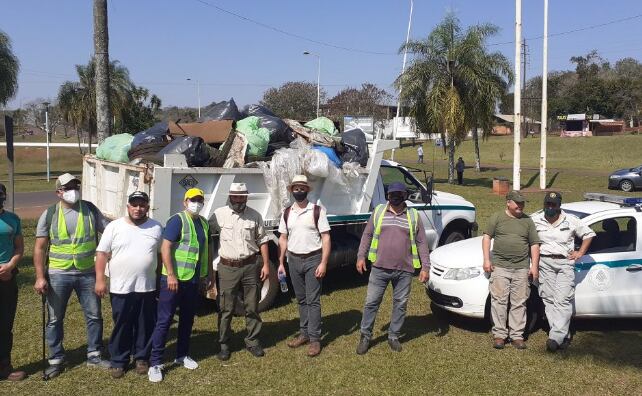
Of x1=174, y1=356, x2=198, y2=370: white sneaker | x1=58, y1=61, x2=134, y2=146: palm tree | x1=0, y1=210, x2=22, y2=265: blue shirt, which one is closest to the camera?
x1=0, y1=210, x2=22, y2=265: blue shirt

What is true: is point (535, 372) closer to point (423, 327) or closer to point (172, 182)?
point (423, 327)

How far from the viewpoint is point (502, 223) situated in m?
5.77

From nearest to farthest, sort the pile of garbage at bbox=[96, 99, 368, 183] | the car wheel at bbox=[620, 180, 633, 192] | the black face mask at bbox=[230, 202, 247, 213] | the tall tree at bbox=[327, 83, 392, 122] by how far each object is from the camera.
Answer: the black face mask at bbox=[230, 202, 247, 213]
the pile of garbage at bbox=[96, 99, 368, 183]
the car wheel at bbox=[620, 180, 633, 192]
the tall tree at bbox=[327, 83, 392, 122]

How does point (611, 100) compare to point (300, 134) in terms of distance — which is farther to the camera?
point (611, 100)

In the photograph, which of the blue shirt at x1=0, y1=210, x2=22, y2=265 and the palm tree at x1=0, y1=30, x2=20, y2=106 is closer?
the blue shirt at x1=0, y1=210, x2=22, y2=265

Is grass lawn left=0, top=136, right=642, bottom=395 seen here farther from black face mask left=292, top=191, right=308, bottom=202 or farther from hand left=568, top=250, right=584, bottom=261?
black face mask left=292, top=191, right=308, bottom=202

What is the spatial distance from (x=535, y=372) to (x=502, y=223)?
1445 millimetres

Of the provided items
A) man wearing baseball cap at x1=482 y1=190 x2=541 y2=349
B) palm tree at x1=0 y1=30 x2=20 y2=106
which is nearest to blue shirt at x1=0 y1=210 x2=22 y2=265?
man wearing baseball cap at x1=482 y1=190 x2=541 y2=349

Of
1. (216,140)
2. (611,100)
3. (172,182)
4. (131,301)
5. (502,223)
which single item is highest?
(611,100)

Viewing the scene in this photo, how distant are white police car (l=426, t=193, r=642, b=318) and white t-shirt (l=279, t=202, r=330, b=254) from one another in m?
1.71

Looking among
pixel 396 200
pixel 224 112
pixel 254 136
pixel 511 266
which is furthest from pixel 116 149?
pixel 511 266

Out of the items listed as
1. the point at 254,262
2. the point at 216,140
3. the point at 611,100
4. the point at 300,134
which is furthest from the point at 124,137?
the point at 611,100

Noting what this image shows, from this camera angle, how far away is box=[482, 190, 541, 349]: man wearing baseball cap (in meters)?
5.67

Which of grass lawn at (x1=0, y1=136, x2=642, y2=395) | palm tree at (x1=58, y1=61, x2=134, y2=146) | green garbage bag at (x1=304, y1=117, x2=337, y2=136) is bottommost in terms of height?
grass lawn at (x1=0, y1=136, x2=642, y2=395)
